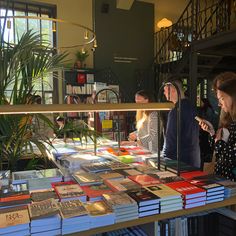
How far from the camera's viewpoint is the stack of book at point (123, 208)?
1.17 metres

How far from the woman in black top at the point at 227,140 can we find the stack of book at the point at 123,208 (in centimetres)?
99

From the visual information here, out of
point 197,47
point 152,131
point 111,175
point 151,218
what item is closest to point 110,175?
point 111,175

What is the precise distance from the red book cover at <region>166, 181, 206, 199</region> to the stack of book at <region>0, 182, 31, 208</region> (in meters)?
0.74

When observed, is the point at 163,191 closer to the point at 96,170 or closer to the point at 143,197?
the point at 143,197

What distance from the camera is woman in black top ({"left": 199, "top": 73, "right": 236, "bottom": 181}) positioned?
1.91 m

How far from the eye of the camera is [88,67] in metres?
7.60

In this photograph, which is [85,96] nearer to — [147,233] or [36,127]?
[36,127]

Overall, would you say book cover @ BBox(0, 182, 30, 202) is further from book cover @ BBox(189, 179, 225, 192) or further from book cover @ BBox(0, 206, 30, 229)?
book cover @ BBox(189, 179, 225, 192)

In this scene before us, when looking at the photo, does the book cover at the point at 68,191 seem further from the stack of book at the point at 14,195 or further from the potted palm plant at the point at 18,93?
the potted palm plant at the point at 18,93

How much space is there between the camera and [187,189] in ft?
4.47

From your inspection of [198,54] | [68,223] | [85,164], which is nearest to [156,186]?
[68,223]

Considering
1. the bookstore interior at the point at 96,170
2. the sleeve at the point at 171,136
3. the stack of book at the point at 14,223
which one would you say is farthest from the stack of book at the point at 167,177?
the sleeve at the point at 171,136

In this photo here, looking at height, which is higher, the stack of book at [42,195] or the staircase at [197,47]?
the staircase at [197,47]

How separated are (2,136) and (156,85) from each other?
693cm
